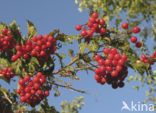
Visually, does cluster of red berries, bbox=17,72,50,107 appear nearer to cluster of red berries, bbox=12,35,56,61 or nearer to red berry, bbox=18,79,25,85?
red berry, bbox=18,79,25,85

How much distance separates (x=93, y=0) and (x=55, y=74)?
717 cm

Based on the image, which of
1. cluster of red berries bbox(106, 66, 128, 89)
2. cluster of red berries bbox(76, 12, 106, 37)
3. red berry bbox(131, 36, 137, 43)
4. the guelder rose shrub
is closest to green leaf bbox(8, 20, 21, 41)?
the guelder rose shrub

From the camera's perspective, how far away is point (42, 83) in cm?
326

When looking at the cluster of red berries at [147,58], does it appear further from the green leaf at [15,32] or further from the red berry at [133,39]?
the green leaf at [15,32]

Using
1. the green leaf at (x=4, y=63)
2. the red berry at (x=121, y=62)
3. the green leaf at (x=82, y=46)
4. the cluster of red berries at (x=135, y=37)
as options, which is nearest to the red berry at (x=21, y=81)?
the green leaf at (x=4, y=63)

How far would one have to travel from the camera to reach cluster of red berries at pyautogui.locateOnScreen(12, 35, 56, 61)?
3.22 meters

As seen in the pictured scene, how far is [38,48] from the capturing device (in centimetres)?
322

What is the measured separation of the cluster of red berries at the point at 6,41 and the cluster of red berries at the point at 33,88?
0.54 meters

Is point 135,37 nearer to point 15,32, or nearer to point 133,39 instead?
point 133,39

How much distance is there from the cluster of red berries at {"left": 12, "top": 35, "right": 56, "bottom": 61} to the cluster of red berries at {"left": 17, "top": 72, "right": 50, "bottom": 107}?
258 millimetres

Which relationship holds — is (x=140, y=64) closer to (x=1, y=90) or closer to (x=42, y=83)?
(x=42, y=83)

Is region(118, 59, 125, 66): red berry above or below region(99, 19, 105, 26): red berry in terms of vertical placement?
below

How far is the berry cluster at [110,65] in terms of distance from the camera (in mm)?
3098

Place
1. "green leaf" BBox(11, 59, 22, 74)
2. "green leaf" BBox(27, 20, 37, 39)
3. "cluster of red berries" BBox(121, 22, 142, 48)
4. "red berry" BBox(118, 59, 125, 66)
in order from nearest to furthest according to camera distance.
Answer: "red berry" BBox(118, 59, 125, 66), "green leaf" BBox(11, 59, 22, 74), "cluster of red berries" BBox(121, 22, 142, 48), "green leaf" BBox(27, 20, 37, 39)
